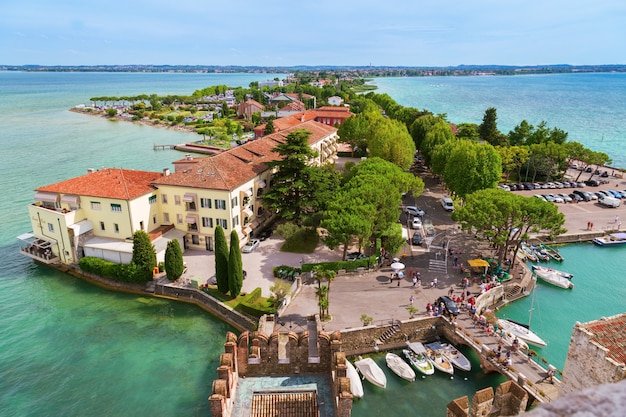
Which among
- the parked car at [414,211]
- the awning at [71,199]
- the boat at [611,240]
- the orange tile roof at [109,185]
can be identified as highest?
the orange tile roof at [109,185]

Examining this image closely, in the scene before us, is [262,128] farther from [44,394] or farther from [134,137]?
[44,394]

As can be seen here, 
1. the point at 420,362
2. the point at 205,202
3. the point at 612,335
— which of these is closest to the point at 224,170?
the point at 205,202

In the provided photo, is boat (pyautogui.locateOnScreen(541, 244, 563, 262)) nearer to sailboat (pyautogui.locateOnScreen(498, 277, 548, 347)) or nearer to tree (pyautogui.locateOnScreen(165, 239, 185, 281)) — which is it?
sailboat (pyautogui.locateOnScreen(498, 277, 548, 347))

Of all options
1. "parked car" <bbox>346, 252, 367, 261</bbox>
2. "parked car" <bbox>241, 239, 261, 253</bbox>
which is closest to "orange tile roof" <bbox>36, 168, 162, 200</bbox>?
"parked car" <bbox>241, 239, 261, 253</bbox>

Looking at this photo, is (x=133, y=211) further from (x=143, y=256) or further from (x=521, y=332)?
(x=521, y=332)

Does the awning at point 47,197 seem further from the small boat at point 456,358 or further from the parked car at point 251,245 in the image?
the small boat at point 456,358

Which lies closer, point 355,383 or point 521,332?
point 355,383

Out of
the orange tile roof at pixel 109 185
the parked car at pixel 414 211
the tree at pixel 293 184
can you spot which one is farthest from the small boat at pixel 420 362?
the orange tile roof at pixel 109 185
